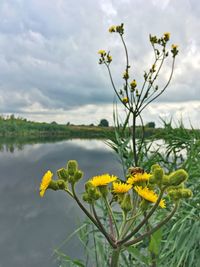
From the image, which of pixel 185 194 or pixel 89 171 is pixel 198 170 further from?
pixel 89 171

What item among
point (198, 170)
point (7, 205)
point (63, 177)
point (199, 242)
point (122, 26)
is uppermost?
point (122, 26)

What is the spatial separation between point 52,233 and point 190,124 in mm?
5982

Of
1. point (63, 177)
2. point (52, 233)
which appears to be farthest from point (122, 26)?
point (52, 233)

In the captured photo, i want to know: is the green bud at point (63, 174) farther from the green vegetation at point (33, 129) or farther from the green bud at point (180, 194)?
the green vegetation at point (33, 129)

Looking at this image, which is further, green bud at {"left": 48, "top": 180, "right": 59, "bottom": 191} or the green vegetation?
the green vegetation

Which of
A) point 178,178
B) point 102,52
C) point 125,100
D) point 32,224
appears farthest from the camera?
point 32,224

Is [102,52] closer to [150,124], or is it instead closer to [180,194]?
[150,124]

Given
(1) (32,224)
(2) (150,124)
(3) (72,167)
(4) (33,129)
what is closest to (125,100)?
(2) (150,124)

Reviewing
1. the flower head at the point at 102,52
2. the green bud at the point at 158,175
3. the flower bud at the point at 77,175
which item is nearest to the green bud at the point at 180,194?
the green bud at the point at 158,175

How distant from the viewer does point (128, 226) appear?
557 mm

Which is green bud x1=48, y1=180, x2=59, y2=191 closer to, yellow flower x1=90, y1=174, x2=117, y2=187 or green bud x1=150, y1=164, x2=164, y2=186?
yellow flower x1=90, y1=174, x2=117, y2=187

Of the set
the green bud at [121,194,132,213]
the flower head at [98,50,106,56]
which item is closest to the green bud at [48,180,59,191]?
the green bud at [121,194,132,213]

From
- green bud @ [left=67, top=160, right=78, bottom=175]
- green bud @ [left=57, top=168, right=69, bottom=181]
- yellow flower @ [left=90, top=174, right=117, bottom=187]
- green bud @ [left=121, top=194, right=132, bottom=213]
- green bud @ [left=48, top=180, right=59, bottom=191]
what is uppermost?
green bud @ [left=67, top=160, right=78, bottom=175]

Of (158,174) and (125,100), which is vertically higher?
(125,100)
